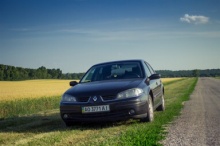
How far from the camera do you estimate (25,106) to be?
21.4m

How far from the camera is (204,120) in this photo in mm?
8797

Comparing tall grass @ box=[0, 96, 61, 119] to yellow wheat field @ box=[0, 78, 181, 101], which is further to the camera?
yellow wheat field @ box=[0, 78, 181, 101]

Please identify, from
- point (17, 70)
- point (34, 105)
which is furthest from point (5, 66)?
point (34, 105)

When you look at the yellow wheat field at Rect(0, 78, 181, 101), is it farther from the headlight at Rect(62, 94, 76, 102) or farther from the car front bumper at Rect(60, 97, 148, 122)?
the car front bumper at Rect(60, 97, 148, 122)

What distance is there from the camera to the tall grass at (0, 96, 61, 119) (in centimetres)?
2020

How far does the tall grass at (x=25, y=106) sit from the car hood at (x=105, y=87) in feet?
40.2

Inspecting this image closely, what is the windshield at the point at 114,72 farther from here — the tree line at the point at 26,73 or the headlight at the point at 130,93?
the tree line at the point at 26,73

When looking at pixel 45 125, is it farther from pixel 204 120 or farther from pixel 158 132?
pixel 204 120

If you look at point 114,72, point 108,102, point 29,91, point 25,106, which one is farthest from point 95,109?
point 29,91

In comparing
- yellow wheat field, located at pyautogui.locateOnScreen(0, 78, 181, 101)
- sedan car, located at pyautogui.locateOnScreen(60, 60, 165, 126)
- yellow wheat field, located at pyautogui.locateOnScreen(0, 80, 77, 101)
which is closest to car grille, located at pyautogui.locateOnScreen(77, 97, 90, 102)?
sedan car, located at pyautogui.locateOnScreen(60, 60, 165, 126)

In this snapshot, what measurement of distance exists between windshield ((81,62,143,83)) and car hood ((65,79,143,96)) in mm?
576

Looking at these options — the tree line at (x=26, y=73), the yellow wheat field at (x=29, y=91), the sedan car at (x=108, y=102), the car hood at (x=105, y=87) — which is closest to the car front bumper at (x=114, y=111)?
the sedan car at (x=108, y=102)

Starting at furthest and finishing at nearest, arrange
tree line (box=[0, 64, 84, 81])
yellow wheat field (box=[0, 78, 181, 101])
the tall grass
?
1. tree line (box=[0, 64, 84, 81])
2. yellow wheat field (box=[0, 78, 181, 101])
3. the tall grass

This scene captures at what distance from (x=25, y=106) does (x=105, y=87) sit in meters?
15.0
